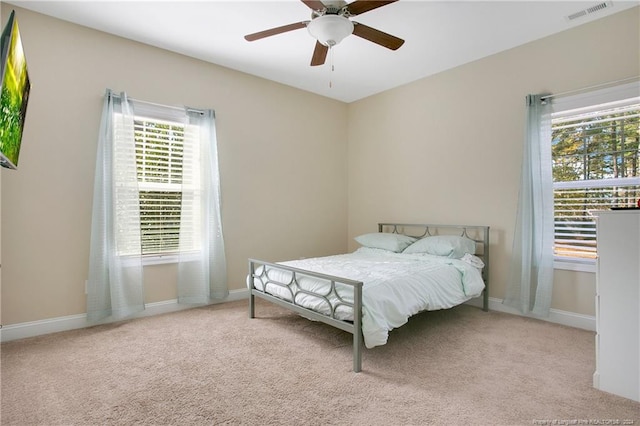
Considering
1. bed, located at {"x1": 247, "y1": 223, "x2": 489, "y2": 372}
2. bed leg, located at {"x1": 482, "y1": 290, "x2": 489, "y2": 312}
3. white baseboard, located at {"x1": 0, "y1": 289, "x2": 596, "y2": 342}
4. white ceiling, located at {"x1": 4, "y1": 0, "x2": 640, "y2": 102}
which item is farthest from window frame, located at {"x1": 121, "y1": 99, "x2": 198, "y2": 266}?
bed leg, located at {"x1": 482, "y1": 290, "x2": 489, "y2": 312}

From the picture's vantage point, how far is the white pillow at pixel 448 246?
3633mm

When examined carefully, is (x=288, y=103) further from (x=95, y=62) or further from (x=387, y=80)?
(x=95, y=62)

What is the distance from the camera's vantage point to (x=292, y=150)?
15.7 feet

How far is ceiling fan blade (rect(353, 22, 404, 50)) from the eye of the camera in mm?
2572

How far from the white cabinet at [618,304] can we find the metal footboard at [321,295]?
1484 millimetres

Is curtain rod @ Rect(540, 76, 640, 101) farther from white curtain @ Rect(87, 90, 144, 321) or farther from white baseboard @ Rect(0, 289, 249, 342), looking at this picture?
white baseboard @ Rect(0, 289, 249, 342)

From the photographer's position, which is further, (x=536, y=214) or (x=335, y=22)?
(x=536, y=214)

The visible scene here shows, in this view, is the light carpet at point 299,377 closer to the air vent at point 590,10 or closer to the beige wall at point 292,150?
the beige wall at point 292,150

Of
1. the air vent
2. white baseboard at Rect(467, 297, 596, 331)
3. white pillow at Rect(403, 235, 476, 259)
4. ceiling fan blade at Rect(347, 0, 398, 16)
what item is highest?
the air vent

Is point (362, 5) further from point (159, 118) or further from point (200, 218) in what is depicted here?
point (200, 218)

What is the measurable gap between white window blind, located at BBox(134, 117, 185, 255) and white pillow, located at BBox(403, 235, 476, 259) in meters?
2.77

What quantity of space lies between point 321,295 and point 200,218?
6.28 ft

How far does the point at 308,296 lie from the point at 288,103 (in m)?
2.97

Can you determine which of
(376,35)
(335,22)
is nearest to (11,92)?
(335,22)
